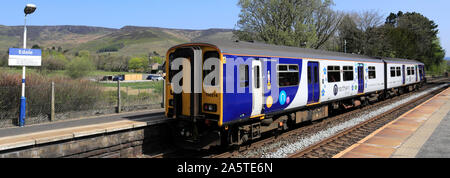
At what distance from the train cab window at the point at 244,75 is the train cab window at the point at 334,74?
5719 mm

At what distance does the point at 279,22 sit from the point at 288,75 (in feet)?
81.1

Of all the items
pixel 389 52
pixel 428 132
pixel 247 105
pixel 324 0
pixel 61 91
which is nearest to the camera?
pixel 247 105

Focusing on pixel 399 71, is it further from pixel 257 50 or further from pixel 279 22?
pixel 257 50

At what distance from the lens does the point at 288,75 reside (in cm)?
944

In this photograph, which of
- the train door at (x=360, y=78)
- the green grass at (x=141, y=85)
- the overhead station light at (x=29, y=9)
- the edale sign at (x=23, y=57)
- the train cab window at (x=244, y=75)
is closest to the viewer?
the train cab window at (x=244, y=75)

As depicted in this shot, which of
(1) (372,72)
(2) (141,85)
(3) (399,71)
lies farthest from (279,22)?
(2) (141,85)

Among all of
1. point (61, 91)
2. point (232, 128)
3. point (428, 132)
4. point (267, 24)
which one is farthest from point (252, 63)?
point (267, 24)

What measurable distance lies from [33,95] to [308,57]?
1078 cm

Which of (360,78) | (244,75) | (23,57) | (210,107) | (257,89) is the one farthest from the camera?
(360,78)

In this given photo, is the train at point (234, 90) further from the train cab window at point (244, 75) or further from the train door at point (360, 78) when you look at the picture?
the train door at point (360, 78)

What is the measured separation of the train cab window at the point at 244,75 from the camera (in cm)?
765

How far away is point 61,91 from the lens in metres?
11.6

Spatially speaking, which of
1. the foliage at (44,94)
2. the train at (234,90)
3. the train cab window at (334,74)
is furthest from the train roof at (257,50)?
the foliage at (44,94)
